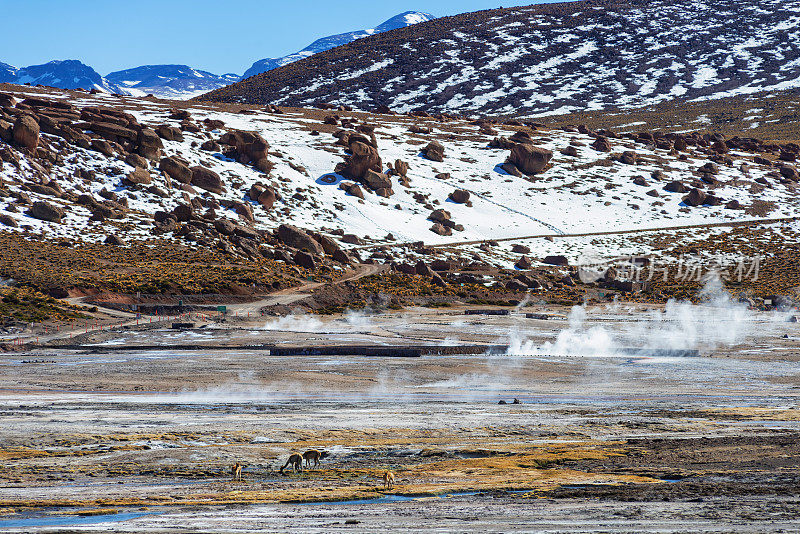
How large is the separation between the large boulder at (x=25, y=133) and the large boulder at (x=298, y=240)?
2976 cm

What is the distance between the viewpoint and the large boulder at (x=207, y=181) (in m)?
99.3

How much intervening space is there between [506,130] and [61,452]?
13569 cm

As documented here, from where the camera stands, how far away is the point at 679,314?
72.9 metres

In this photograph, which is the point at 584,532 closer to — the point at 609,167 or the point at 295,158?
the point at 295,158

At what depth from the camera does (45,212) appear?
269 ft

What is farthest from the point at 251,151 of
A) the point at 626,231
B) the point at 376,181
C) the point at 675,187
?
the point at 675,187

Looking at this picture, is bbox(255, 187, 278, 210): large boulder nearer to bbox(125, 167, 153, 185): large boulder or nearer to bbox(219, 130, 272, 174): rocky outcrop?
bbox(219, 130, 272, 174): rocky outcrop

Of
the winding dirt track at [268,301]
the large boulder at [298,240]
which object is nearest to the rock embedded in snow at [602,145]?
the winding dirt track at [268,301]

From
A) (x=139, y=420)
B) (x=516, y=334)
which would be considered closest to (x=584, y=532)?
(x=139, y=420)

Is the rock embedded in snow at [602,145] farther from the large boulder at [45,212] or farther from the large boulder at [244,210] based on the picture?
the large boulder at [45,212]

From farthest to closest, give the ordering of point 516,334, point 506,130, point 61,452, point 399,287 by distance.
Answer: point 506,130 < point 399,287 < point 516,334 < point 61,452

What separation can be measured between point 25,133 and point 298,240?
108ft

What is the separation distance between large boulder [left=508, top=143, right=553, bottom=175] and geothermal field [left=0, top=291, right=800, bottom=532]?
76.7 m

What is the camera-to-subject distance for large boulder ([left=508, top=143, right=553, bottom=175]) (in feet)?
418
